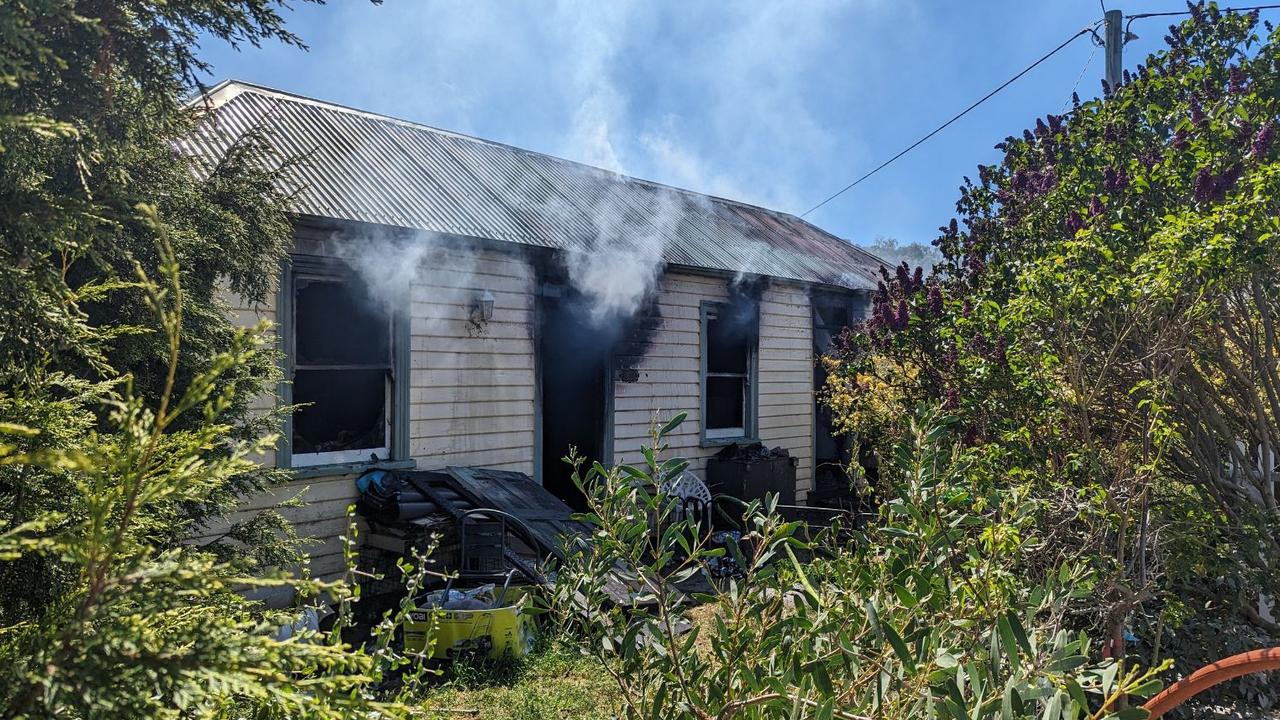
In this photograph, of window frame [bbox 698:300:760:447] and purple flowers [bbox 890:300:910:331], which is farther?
window frame [bbox 698:300:760:447]

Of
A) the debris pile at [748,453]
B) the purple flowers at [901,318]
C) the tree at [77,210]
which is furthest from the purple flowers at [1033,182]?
the debris pile at [748,453]

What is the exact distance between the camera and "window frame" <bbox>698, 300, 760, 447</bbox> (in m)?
10.8

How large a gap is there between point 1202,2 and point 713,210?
972cm

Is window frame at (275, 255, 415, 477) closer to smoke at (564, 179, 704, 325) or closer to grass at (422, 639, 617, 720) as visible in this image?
smoke at (564, 179, 704, 325)

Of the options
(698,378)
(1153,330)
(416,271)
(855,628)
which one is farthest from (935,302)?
(698,378)

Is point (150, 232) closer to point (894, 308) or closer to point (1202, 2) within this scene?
point (894, 308)

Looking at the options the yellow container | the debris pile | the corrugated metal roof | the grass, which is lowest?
the grass

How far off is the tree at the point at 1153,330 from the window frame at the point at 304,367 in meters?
5.08

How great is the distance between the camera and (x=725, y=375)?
11.2 m

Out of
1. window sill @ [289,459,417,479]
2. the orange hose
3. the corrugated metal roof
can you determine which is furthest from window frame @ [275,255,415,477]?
the orange hose

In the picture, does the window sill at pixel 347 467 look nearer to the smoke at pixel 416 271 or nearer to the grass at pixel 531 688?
the smoke at pixel 416 271

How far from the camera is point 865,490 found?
382cm

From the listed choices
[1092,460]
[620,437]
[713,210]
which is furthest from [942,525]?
[713,210]

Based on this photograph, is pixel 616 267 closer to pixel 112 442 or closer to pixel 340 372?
pixel 340 372
